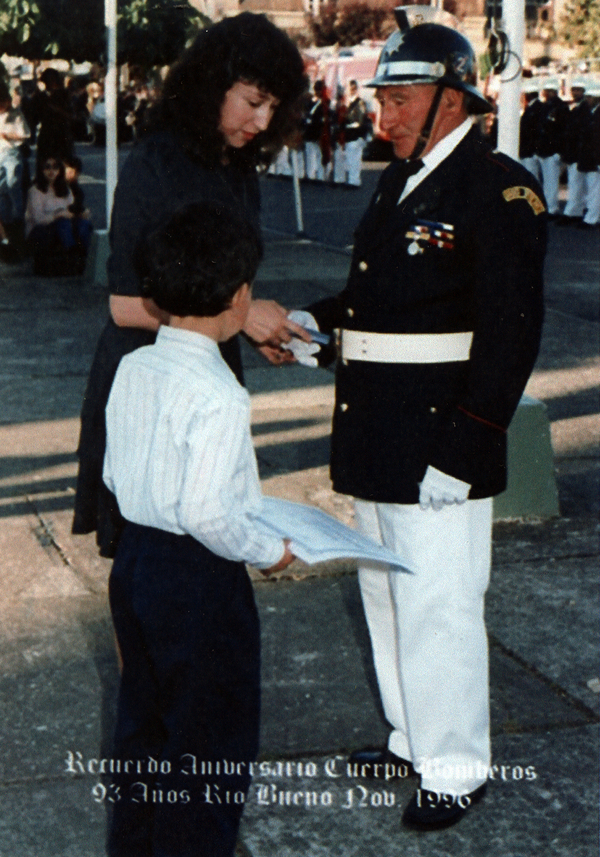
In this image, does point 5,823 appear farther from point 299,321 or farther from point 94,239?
point 94,239

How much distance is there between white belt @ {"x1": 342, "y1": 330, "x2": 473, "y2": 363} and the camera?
304 cm

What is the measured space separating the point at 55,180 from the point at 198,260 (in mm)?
10658

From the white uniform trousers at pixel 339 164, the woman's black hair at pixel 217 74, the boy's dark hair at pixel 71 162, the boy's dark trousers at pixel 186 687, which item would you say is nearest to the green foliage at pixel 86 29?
the boy's dark hair at pixel 71 162

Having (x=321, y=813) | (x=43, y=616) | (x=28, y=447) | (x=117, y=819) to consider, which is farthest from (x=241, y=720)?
(x=28, y=447)

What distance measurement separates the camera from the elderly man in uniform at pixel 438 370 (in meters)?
2.91

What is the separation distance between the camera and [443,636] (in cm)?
310

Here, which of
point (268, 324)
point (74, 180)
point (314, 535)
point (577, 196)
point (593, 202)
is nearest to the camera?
point (314, 535)

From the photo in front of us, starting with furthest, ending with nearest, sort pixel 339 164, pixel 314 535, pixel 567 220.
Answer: pixel 339 164 → pixel 567 220 → pixel 314 535

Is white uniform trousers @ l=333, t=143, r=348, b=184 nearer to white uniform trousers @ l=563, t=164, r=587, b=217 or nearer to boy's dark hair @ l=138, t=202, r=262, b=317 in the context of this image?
white uniform trousers @ l=563, t=164, r=587, b=217

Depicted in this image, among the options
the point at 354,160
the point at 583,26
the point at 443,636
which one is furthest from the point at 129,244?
the point at 583,26

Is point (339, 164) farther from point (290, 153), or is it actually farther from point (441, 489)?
point (441, 489)

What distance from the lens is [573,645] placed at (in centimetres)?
423

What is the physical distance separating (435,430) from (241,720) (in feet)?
2.71

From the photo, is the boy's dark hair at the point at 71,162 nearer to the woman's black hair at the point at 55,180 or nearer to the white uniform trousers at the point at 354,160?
the woman's black hair at the point at 55,180
